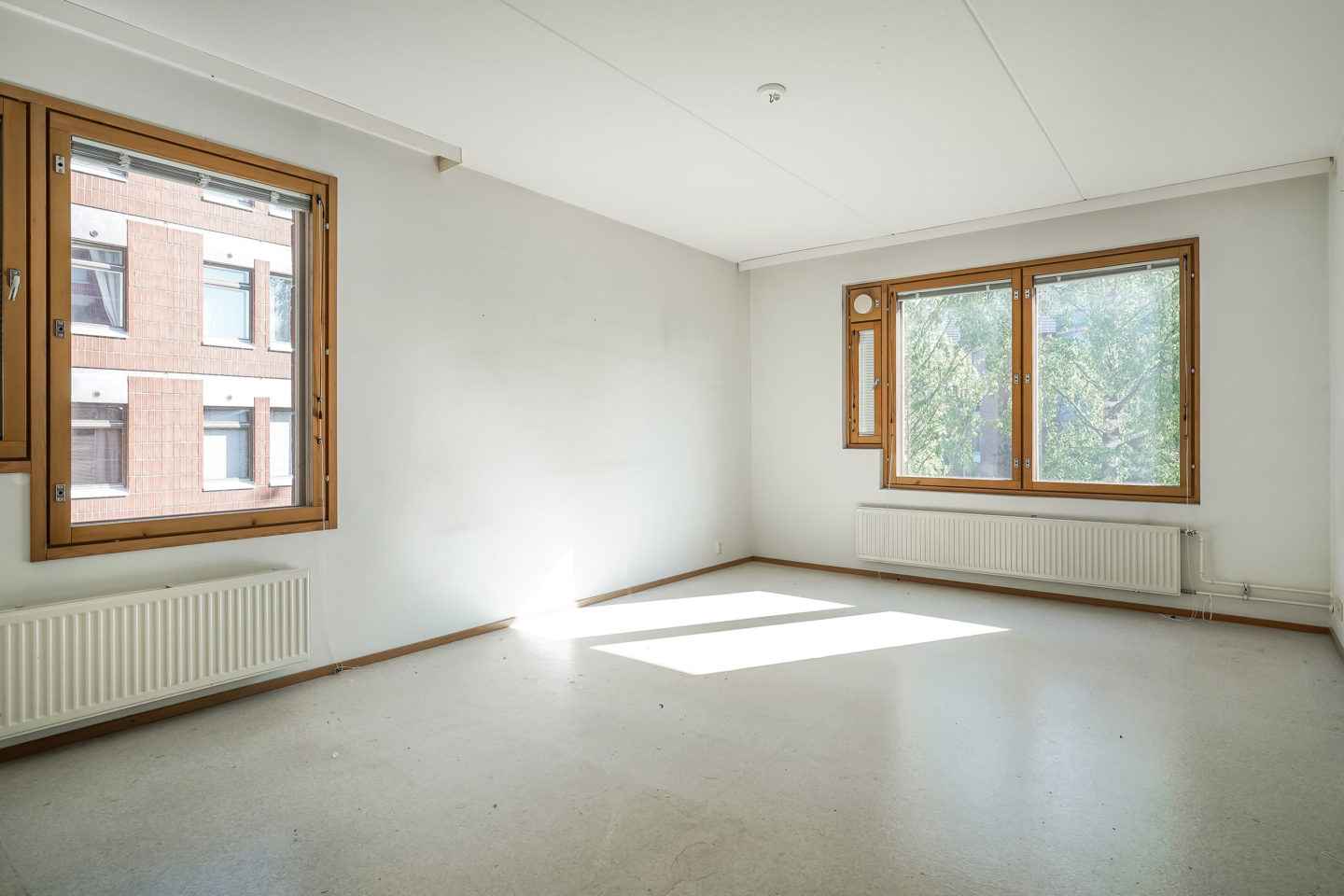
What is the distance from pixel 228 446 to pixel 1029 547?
527 centimetres

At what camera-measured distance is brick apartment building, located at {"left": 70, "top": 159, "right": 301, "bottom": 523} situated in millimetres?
3014

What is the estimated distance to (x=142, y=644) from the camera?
2.99 m

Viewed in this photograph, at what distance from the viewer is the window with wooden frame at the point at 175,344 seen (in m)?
2.91

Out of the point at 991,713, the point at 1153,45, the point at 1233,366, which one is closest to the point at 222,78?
the point at 1153,45

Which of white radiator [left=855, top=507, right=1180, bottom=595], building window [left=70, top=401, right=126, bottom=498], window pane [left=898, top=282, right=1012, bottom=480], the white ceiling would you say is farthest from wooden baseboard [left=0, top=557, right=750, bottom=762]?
window pane [left=898, top=282, right=1012, bottom=480]

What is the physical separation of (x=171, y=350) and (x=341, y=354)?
757 mm

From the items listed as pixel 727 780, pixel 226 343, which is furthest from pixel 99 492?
pixel 727 780

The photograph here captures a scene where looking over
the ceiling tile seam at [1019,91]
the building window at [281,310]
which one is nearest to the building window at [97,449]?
the building window at [281,310]

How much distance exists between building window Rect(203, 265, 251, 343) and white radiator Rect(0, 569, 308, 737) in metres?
1.17

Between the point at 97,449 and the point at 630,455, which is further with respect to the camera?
the point at 630,455

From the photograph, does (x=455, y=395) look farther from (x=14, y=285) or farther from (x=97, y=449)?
(x=14, y=285)

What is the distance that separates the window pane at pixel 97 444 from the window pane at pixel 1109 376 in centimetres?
574

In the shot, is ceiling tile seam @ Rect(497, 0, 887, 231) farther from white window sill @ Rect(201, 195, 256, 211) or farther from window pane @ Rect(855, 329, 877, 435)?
white window sill @ Rect(201, 195, 256, 211)

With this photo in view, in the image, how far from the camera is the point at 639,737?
2.96 m
